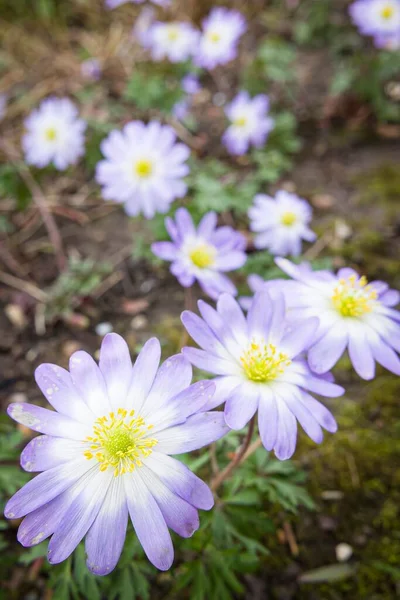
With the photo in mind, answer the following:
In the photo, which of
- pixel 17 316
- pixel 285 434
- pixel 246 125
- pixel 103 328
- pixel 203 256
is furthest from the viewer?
pixel 246 125

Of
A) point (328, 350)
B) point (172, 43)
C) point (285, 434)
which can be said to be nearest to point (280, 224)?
point (328, 350)

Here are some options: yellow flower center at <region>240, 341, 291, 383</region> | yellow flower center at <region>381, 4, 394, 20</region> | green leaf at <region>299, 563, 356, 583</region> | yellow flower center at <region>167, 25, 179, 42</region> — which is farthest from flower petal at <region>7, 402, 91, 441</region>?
yellow flower center at <region>381, 4, 394, 20</region>

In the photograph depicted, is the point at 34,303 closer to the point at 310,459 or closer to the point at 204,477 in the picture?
the point at 204,477

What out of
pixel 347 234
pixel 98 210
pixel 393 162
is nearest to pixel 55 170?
pixel 98 210

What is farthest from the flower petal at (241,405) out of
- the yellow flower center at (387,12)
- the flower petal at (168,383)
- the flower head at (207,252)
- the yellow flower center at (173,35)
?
the yellow flower center at (387,12)

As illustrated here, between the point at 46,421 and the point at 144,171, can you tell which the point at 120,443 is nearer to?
the point at 46,421

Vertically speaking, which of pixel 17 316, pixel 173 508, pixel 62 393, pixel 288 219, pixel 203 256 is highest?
pixel 17 316
